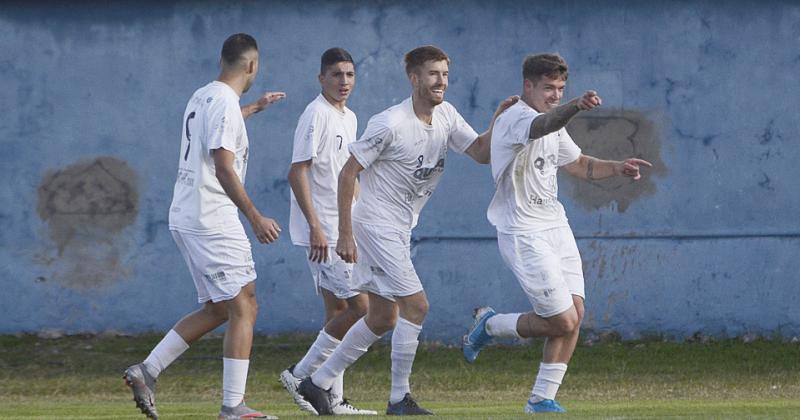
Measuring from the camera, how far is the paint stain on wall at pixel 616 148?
1434 centimetres

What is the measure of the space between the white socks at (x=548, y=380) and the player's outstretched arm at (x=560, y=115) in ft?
4.34

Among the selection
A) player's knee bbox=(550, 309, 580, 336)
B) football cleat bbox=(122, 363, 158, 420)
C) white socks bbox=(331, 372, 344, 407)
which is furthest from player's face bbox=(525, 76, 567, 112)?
football cleat bbox=(122, 363, 158, 420)

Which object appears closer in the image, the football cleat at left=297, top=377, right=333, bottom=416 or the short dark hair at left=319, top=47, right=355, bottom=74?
the football cleat at left=297, top=377, right=333, bottom=416

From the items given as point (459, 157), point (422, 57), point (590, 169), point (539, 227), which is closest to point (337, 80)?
point (422, 57)

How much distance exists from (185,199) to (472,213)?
592 centimetres

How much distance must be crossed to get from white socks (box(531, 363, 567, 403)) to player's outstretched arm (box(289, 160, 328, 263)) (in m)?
1.39

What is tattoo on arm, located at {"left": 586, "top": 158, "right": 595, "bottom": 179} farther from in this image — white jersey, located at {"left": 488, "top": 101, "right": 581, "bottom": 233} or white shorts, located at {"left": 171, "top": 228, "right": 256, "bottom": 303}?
white shorts, located at {"left": 171, "top": 228, "right": 256, "bottom": 303}

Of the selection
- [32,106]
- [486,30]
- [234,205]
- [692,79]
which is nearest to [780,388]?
[692,79]

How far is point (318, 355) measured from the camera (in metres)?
9.98

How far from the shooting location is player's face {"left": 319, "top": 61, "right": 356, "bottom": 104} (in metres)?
10.4

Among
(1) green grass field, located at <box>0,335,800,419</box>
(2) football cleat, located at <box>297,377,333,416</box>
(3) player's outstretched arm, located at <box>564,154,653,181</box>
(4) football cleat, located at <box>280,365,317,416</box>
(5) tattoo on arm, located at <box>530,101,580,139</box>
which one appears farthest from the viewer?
(1) green grass field, located at <box>0,335,800,419</box>

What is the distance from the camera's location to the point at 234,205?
8.91 metres

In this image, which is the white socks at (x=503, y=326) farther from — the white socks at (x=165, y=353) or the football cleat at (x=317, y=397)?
the white socks at (x=165, y=353)

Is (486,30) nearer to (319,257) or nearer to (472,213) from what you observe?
(472,213)
